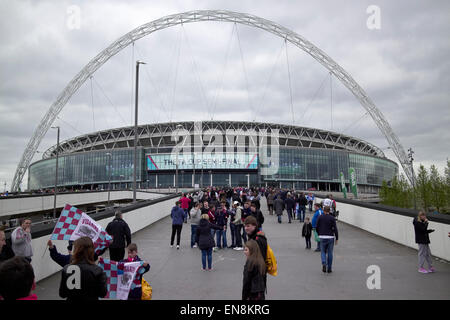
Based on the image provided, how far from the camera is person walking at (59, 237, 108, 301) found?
3520mm

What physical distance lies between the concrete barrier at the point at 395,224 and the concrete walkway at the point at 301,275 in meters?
0.38

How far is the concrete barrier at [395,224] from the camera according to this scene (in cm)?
914

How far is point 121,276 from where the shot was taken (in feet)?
16.6

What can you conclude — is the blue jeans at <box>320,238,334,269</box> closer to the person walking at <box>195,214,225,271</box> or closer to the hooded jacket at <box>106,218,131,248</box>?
the person walking at <box>195,214,225,271</box>

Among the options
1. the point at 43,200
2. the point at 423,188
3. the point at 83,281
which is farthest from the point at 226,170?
the point at 83,281

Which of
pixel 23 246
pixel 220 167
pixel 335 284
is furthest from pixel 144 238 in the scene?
pixel 220 167

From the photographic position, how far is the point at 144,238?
1395 centimetres

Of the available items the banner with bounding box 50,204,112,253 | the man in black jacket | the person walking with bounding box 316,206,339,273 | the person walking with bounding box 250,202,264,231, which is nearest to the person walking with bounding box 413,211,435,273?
the person walking with bounding box 316,206,339,273

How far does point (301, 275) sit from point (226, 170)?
89.4m

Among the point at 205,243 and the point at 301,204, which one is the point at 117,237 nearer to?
the point at 205,243
